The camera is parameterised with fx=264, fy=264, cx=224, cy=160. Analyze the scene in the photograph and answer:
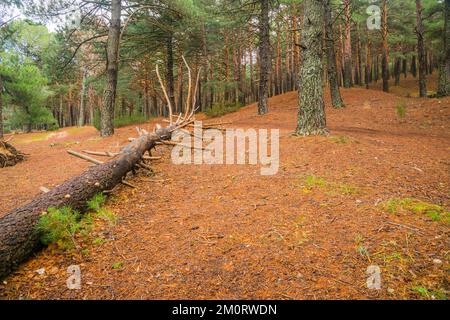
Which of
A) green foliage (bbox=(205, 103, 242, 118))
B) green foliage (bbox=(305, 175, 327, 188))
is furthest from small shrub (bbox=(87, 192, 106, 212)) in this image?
green foliage (bbox=(205, 103, 242, 118))

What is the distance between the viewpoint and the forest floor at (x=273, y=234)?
2279 mm

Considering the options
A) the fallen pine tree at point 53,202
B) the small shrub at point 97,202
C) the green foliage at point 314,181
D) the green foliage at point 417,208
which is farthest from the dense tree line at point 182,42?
the small shrub at point 97,202

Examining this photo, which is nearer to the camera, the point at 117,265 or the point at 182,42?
the point at 117,265

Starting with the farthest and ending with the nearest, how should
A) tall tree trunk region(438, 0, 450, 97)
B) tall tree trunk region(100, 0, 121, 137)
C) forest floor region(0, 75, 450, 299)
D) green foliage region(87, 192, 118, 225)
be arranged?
tall tree trunk region(438, 0, 450, 97) → tall tree trunk region(100, 0, 121, 137) → green foliage region(87, 192, 118, 225) → forest floor region(0, 75, 450, 299)

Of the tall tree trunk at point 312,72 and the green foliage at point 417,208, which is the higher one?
the tall tree trunk at point 312,72

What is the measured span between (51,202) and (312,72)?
5798 millimetres

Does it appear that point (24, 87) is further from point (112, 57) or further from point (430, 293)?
point (430, 293)

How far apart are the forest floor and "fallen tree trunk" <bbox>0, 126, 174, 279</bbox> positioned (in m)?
0.16

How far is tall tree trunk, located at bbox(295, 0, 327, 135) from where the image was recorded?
619cm

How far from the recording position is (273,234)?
9.71 ft

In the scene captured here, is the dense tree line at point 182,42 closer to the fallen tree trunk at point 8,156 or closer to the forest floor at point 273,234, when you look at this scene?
the forest floor at point 273,234

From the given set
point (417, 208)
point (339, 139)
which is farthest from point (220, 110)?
point (417, 208)

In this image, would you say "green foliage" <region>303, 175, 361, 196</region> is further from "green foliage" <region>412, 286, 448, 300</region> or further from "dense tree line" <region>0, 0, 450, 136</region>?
"dense tree line" <region>0, 0, 450, 136</region>

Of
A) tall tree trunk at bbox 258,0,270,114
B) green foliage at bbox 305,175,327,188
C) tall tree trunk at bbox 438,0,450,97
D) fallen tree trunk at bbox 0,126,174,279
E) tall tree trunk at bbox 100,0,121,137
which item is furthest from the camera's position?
tall tree trunk at bbox 258,0,270,114
